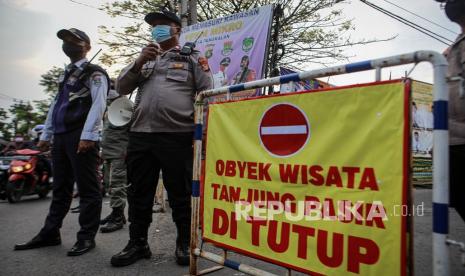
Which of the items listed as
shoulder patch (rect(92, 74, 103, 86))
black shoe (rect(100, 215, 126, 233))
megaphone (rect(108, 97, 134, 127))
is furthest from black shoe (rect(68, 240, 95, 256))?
shoulder patch (rect(92, 74, 103, 86))

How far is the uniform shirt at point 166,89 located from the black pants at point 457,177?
5.88ft

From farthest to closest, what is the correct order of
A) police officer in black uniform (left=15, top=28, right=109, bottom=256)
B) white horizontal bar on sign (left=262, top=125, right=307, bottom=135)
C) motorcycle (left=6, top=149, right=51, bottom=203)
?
motorcycle (left=6, top=149, right=51, bottom=203)
police officer in black uniform (left=15, top=28, right=109, bottom=256)
white horizontal bar on sign (left=262, top=125, right=307, bottom=135)

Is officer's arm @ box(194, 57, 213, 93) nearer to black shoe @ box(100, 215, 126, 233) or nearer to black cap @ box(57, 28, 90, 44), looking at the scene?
black cap @ box(57, 28, 90, 44)

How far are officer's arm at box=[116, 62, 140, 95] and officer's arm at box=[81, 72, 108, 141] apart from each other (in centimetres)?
27

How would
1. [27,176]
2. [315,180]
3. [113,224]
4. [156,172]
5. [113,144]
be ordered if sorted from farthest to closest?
[27,176] < [113,144] < [113,224] < [156,172] < [315,180]

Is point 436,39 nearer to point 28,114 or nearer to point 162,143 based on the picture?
point 162,143

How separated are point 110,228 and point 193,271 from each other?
1.82m

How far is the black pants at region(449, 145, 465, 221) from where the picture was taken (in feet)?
6.32

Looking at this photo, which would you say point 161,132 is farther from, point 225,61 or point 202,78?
point 225,61

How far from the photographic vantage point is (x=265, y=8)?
5.26m

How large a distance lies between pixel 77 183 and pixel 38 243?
0.70m

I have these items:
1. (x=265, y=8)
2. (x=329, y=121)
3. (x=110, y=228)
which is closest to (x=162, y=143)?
(x=329, y=121)

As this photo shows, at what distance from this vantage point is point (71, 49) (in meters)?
3.17

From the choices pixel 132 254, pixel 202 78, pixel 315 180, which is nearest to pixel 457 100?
pixel 315 180
